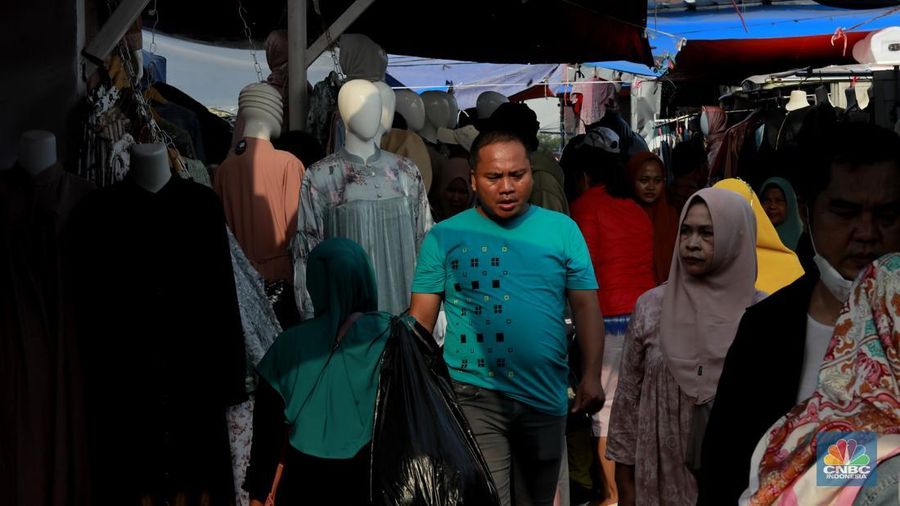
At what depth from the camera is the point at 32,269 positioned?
13.4 feet

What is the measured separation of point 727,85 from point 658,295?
9827 millimetres

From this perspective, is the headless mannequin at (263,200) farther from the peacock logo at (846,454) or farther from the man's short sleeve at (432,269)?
the peacock logo at (846,454)

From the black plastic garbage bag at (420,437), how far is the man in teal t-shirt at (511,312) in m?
0.95

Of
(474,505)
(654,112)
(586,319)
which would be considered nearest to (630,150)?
(654,112)

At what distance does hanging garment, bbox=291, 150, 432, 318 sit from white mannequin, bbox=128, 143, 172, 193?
4.63 feet

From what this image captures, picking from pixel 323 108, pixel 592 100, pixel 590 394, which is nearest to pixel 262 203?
pixel 323 108

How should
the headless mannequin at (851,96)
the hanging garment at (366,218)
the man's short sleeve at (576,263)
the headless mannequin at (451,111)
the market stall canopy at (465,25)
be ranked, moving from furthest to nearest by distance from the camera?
1. the headless mannequin at (851,96)
2. the market stall canopy at (465,25)
3. the headless mannequin at (451,111)
4. the hanging garment at (366,218)
5. the man's short sleeve at (576,263)

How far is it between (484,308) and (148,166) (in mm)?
1341

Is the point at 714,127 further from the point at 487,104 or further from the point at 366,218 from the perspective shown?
the point at 366,218

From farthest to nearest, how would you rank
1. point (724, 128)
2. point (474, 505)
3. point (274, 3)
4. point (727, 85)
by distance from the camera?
point (727, 85)
point (724, 128)
point (274, 3)
point (474, 505)

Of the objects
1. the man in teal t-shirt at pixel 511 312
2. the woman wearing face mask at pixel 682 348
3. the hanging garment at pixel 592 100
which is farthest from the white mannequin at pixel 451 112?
the hanging garment at pixel 592 100

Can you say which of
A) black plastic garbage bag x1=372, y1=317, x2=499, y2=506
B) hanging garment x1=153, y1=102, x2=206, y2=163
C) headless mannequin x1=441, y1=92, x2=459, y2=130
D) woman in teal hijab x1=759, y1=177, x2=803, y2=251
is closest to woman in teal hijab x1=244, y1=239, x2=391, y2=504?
black plastic garbage bag x1=372, y1=317, x2=499, y2=506

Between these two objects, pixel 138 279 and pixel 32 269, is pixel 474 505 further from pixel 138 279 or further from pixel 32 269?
pixel 32 269

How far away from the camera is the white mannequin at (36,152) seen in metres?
4.17
